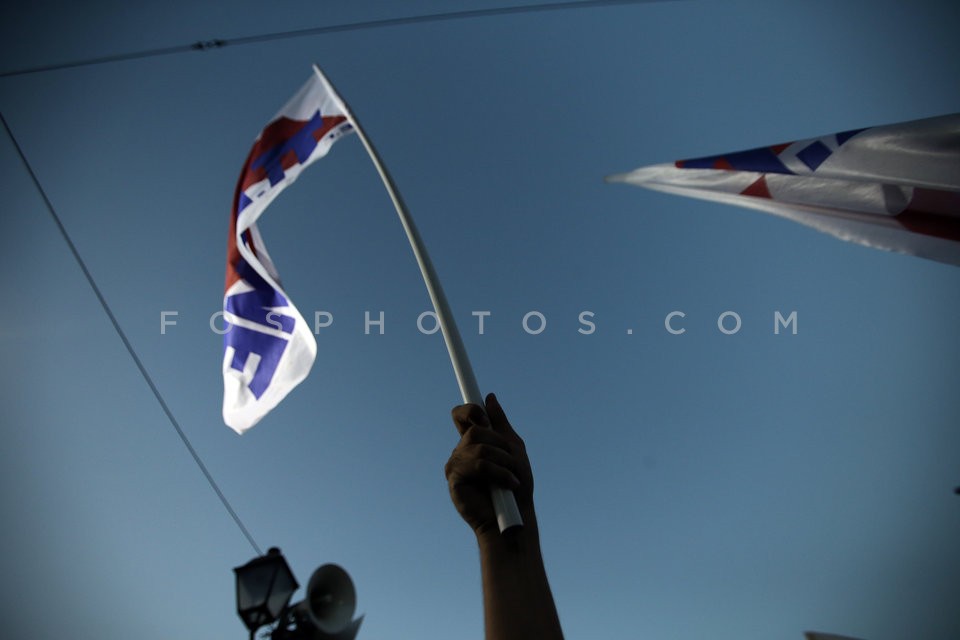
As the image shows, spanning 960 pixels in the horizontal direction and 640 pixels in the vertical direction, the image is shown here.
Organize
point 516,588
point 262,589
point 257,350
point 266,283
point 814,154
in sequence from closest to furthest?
point 516,588, point 262,589, point 814,154, point 257,350, point 266,283

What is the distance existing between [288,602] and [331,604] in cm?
82

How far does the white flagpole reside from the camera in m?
2.34

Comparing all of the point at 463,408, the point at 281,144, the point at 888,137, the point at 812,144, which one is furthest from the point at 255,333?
the point at 888,137

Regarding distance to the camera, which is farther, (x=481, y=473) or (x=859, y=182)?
(x=859, y=182)

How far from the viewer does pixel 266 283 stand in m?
5.85

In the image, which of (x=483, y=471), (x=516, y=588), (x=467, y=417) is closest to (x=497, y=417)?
(x=467, y=417)

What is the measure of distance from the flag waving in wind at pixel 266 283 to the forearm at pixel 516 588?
10.7 feet

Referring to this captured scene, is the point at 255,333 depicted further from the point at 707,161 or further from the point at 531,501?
the point at 707,161

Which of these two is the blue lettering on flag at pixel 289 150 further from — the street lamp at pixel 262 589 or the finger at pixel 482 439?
the finger at pixel 482 439

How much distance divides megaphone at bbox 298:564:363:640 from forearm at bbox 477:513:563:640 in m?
2.35

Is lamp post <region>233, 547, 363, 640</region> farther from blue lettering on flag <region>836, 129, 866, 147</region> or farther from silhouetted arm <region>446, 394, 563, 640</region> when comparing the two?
blue lettering on flag <region>836, 129, 866, 147</region>

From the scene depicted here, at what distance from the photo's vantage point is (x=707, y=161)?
446cm

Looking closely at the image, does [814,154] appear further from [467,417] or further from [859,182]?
[467,417]

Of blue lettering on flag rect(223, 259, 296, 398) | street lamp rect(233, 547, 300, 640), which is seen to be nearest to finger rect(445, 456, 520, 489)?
street lamp rect(233, 547, 300, 640)
